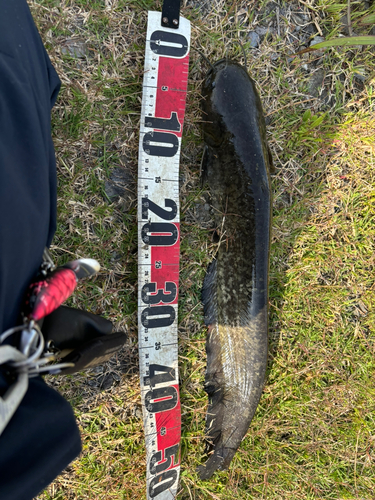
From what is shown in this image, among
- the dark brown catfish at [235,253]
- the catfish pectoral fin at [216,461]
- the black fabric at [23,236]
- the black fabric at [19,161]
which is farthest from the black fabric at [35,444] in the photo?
the catfish pectoral fin at [216,461]

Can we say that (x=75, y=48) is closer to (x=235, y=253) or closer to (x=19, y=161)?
(x=19, y=161)

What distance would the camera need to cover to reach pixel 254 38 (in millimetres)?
2359

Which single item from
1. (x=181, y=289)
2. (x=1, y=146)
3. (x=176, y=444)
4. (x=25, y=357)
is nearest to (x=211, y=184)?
(x=181, y=289)

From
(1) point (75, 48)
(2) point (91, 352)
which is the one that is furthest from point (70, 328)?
(1) point (75, 48)

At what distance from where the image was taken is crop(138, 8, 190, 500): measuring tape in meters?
2.11

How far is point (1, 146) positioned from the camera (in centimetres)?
112

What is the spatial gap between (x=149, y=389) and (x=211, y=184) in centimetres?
141

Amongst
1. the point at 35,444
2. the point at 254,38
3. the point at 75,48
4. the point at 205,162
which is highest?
the point at 254,38

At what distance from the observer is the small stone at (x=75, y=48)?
2.09 meters

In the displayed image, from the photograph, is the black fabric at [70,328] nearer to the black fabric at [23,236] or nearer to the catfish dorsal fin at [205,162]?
the black fabric at [23,236]

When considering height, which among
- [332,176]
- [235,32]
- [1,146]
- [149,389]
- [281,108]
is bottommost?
[149,389]

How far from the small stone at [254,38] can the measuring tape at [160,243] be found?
19.3 inches

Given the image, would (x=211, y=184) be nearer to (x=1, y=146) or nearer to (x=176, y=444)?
(x=1, y=146)

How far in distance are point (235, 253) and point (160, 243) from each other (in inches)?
19.9
